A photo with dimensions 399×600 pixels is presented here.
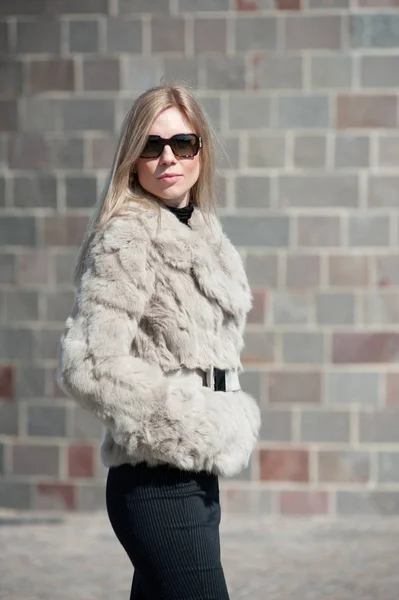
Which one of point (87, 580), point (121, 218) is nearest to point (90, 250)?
point (121, 218)

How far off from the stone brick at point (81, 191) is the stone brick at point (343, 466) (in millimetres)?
1755

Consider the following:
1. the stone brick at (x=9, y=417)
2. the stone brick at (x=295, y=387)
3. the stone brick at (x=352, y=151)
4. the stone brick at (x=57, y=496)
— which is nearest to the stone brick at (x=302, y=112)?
the stone brick at (x=352, y=151)

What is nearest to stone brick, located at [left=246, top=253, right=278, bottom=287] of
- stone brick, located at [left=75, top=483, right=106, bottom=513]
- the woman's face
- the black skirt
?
stone brick, located at [left=75, top=483, right=106, bottom=513]

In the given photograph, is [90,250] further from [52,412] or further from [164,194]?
[52,412]

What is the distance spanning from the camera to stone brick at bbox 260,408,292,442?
534cm

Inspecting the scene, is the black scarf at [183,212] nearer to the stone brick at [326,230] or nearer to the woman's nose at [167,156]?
the woman's nose at [167,156]

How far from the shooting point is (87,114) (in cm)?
538

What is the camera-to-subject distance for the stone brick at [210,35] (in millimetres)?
5289

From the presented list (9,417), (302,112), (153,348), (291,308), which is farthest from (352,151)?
(153,348)

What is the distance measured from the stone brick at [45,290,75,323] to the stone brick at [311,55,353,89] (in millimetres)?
1658

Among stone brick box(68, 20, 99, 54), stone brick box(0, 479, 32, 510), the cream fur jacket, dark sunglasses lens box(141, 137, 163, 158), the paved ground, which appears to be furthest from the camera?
stone brick box(0, 479, 32, 510)

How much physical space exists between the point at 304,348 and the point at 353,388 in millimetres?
320

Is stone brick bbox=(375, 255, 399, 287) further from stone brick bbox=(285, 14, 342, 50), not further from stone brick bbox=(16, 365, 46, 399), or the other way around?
stone brick bbox=(16, 365, 46, 399)

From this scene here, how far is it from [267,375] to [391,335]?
66cm
